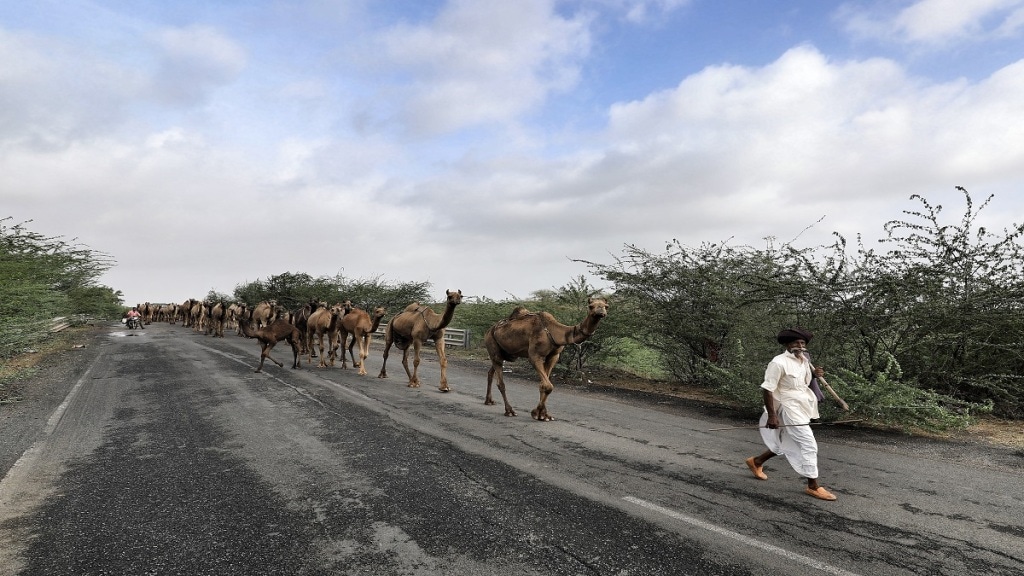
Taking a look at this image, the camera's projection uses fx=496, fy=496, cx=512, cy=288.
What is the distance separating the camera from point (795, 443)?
5.24 metres

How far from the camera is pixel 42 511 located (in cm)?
460

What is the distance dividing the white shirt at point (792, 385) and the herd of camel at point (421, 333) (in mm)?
2603

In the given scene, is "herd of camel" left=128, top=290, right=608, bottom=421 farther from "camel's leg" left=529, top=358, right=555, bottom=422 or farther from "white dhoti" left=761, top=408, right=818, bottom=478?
"white dhoti" left=761, top=408, right=818, bottom=478

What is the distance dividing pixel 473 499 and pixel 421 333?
8.39 m

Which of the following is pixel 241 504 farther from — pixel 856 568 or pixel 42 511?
pixel 856 568

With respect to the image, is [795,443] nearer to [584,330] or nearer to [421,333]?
[584,330]

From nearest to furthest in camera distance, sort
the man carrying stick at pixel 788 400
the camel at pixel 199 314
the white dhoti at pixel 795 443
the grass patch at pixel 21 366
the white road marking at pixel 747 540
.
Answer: the white road marking at pixel 747 540 < the white dhoti at pixel 795 443 < the man carrying stick at pixel 788 400 < the grass patch at pixel 21 366 < the camel at pixel 199 314

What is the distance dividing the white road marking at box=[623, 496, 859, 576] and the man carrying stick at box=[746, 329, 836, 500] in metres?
1.63

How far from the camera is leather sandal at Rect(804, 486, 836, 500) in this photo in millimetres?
4898

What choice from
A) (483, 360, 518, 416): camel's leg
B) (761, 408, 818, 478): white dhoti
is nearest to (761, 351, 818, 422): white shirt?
(761, 408, 818, 478): white dhoti

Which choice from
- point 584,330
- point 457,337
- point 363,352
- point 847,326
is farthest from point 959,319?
point 457,337

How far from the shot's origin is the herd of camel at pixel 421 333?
873 cm

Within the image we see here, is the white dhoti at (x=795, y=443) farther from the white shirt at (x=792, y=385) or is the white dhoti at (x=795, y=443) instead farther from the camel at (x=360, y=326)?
the camel at (x=360, y=326)

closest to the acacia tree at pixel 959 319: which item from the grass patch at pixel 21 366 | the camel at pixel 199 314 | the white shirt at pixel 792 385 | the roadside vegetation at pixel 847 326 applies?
the roadside vegetation at pixel 847 326
